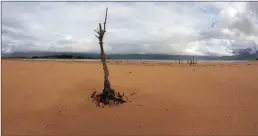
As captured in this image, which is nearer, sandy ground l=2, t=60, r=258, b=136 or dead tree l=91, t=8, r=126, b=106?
sandy ground l=2, t=60, r=258, b=136

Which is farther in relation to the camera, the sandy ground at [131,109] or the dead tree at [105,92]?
the dead tree at [105,92]

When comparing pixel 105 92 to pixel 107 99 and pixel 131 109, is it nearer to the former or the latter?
pixel 107 99

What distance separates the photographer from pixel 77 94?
10391 mm

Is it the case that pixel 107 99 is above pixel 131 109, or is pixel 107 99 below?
above

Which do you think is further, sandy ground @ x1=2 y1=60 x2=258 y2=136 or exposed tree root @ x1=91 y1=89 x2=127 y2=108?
exposed tree root @ x1=91 y1=89 x2=127 y2=108

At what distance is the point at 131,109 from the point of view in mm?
9398

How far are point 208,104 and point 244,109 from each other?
1195mm

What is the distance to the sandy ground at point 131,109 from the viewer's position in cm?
834

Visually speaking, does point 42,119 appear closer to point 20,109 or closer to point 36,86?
point 20,109

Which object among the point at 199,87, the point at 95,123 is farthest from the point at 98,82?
the point at 199,87

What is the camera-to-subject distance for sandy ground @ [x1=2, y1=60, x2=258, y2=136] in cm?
834

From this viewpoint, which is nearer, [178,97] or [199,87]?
[178,97]

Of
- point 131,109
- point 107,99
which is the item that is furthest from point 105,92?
point 131,109

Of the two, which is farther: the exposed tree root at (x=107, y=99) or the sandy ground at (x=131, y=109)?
the exposed tree root at (x=107, y=99)
